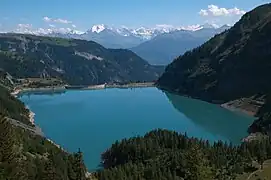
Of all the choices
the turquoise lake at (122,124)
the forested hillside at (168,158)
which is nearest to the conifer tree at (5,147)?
the forested hillside at (168,158)

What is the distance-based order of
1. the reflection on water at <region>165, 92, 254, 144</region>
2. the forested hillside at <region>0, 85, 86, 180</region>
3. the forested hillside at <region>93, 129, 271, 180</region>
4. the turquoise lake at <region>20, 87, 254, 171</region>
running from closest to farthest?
1. the forested hillside at <region>0, 85, 86, 180</region>
2. the forested hillside at <region>93, 129, 271, 180</region>
3. the turquoise lake at <region>20, 87, 254, 171</region>
4. the reflection on water at <region>165, 92, 254, 144</region>

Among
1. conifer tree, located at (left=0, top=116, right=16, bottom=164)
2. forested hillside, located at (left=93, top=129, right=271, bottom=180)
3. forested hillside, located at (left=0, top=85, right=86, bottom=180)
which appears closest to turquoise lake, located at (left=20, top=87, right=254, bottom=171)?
forested hillside, located at (left=93, top=129, right=271, bottom=180)

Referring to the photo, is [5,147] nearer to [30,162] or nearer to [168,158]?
[30,162]

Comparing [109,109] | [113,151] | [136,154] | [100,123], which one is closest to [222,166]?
[136,154]

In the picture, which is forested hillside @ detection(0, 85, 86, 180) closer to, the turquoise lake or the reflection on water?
the turquoise lake

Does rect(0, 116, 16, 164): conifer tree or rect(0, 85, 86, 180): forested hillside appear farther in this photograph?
rect(0, 116, 16, 164): conifer tree

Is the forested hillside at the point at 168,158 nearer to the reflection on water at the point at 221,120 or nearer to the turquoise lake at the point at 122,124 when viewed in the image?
the turquoise lake at the point at 122,124

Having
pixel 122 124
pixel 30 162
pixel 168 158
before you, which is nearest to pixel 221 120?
pixel 122 124

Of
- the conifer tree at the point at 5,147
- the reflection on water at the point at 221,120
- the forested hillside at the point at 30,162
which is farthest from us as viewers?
the reflection on water at the point at 221,120

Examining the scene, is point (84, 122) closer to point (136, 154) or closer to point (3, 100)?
point (3, 100)
